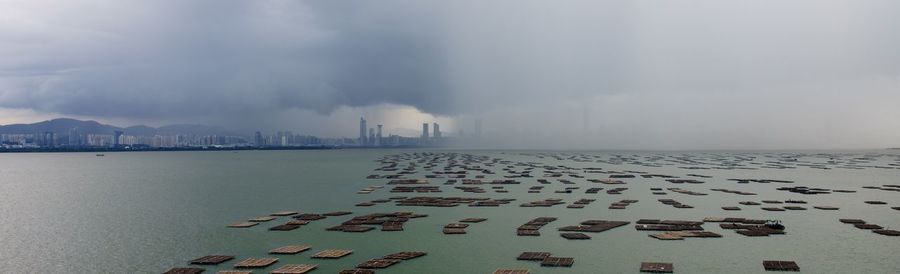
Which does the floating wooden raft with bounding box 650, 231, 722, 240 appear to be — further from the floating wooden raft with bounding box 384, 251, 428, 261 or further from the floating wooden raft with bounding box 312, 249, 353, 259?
the floating wooden raft with bounding box 312, 249, 353, 259

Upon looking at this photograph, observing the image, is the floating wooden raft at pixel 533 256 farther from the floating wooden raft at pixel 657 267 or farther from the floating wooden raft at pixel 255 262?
the floating wooden raft at pixel 255 262

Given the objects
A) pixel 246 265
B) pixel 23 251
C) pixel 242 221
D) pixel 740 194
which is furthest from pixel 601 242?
pixel 740 194

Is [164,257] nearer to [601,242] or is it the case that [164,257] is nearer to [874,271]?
[601,242]

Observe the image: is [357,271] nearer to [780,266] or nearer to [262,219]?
[780,266]

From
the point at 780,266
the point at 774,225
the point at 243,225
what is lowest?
the point at 780,266

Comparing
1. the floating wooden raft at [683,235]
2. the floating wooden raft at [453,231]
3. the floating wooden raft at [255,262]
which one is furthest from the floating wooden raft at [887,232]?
the floating wooden raft at [255,262]

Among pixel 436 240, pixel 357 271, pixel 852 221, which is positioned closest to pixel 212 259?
pixel 357 271

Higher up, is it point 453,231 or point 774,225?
point 774,225
